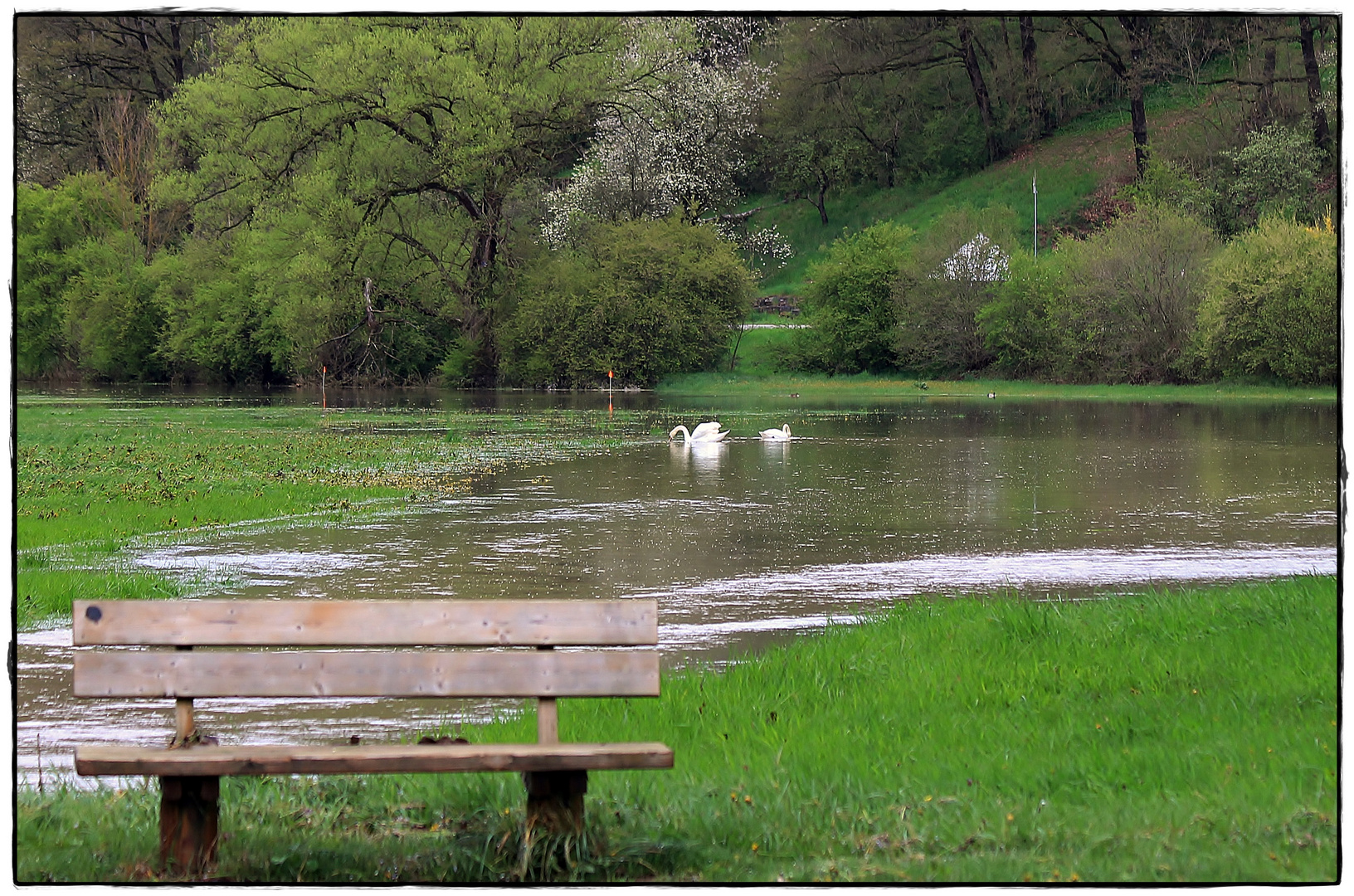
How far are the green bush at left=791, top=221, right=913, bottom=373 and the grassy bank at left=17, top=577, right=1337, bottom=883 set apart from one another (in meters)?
53.7

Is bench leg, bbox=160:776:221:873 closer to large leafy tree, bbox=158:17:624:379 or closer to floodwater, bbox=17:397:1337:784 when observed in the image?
floodwater, bbox=17:397:1337:784

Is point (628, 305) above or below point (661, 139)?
below

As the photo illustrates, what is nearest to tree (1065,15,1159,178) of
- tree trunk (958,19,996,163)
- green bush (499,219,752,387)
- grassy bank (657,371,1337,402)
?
tree trunk (958,19,996,163)

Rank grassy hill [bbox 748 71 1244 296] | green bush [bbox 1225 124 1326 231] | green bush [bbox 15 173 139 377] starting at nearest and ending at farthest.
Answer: green bush [bbox 1225 124 1326 231], grassy hill [bbox 748 71 1244 296], green bush [bbox 15 173 139 377]

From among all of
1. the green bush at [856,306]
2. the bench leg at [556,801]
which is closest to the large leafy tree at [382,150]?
the green bush at [856,306]

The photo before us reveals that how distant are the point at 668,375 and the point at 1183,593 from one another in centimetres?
5388

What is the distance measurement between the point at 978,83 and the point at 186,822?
82.6 m

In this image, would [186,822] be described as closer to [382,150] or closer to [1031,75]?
[382,150]

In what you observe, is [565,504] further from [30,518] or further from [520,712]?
[520,712]

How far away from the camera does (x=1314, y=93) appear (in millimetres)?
63625

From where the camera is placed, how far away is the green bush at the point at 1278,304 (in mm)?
46781

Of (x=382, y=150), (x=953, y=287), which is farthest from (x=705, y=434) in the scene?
(x=382, y=150)

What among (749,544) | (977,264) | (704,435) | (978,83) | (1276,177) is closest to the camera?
(749,544)

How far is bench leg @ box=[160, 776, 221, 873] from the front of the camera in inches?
212
